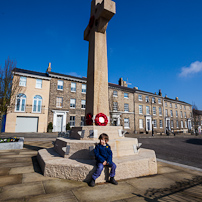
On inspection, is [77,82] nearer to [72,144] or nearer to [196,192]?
[72,144]

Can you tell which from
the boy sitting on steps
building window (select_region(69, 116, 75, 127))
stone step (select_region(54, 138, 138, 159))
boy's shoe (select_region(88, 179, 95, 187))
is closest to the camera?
boy's shoe (select_region(88, 179, 95, 187))

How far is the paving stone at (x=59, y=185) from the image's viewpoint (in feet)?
8.55

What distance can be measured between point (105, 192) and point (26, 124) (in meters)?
20.1

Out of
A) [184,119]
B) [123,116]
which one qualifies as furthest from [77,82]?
[184,119]

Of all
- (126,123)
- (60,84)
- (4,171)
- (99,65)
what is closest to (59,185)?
(4,171)

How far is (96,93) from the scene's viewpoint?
5484mm

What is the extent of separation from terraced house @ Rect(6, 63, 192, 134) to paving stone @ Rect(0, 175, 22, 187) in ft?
38.8

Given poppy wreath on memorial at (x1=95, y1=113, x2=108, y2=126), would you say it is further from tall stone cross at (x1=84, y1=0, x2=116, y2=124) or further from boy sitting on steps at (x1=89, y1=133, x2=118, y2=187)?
boy sitting on steps at (x1=89, y1=133, x2=118, y2=187)

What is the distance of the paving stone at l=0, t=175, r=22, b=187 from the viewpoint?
285 cm

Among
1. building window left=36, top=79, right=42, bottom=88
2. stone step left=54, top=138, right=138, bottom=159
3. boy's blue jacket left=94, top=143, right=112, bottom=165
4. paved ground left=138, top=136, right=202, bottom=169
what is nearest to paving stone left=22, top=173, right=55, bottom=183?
stone step left=54, top=138, right=138, bottom=159

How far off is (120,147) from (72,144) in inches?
58.8

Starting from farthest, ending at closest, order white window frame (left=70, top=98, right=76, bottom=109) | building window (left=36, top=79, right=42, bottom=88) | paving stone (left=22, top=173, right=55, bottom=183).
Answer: white window frame (left=70, top=98, right=76, bottom=109) < building window (left=36, top=79, right=42, bottom=88) < paving stone (left=22, top=173, right=55, bottom=183)

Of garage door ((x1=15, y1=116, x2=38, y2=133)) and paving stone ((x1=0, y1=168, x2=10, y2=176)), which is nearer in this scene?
paving stone ((x1=0, y1=168, x2=10, y2=176))


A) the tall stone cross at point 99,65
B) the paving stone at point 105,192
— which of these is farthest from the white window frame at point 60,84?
the paving stone at point 105,192
